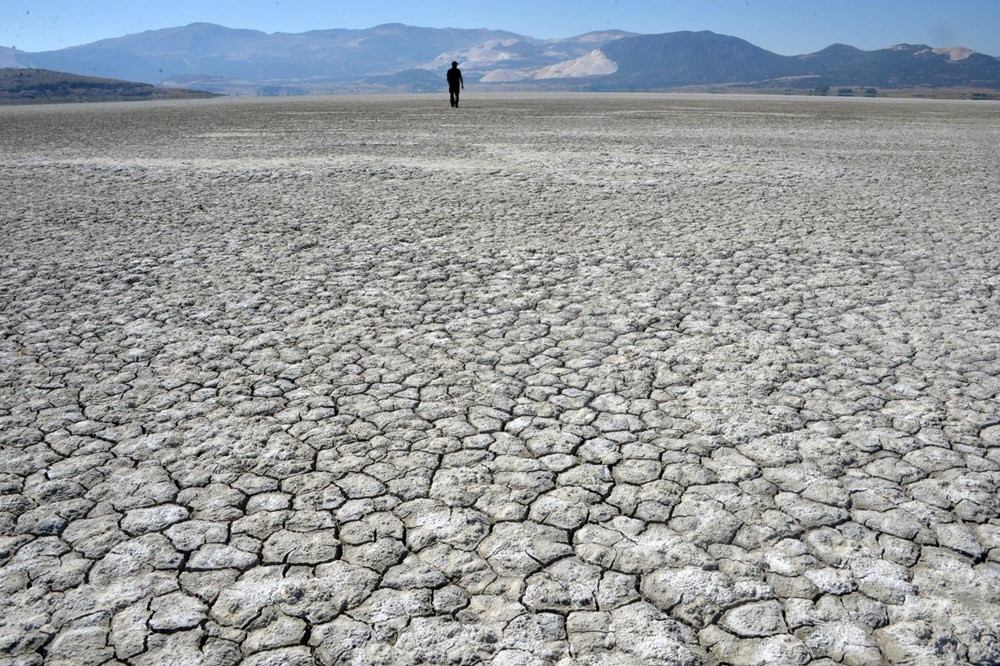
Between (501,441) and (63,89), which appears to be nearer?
(501,441)

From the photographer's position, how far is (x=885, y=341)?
4.77 metres

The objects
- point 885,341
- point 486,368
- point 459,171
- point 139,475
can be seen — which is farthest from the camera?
point 459,171

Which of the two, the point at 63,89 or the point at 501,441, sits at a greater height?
the point at 63,89

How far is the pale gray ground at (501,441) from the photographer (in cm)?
243

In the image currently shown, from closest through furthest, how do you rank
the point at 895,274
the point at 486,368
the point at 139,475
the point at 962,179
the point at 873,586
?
the point at 873,586 → the point at 139,475 → the point at 486,368 → the point at 895,274 → the point at 962,179

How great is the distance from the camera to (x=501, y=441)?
3562mm

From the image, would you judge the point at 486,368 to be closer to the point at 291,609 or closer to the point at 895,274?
the point at 291,609

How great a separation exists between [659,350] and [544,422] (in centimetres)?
124

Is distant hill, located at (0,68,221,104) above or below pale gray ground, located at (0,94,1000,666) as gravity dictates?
above

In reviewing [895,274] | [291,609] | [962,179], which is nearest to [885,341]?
[895,274]

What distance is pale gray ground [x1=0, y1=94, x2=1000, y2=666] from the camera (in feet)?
7.97

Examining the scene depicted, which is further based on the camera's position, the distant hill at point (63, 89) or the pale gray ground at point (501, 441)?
the distant hill at point (63, 89)

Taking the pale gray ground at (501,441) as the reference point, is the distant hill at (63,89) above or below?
above

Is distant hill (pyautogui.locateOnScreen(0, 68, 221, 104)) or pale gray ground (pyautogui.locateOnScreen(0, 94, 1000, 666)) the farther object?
distant hill (pyautogui.locateOnScreen(0, 68, 221, 104))
